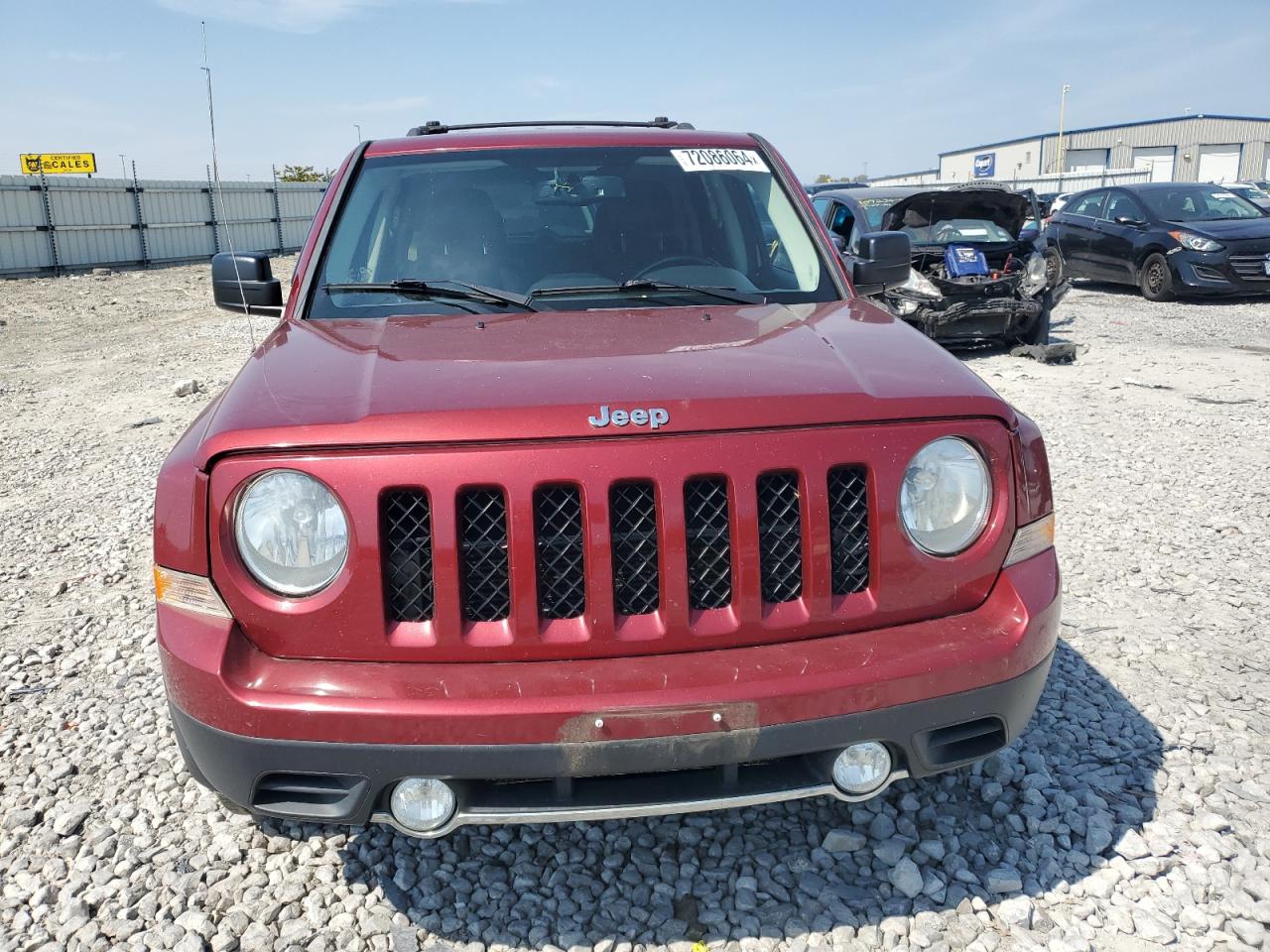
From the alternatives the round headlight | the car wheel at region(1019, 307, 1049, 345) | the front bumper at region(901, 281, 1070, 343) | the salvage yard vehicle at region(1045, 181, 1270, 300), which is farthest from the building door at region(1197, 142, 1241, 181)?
the round headlight

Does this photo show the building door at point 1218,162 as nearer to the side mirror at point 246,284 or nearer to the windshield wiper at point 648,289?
the windshield wiper at point 648,289

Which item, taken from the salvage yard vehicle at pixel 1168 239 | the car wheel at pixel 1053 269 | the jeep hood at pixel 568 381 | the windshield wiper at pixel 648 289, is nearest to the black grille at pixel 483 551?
the jeep hood at pixel 568 381

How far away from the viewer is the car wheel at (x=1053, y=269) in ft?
32.9

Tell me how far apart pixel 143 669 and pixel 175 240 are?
82.4 ft

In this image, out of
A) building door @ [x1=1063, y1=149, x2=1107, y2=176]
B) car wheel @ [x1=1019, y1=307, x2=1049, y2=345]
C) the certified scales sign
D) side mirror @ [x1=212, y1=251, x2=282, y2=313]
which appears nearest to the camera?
side mirror @ [x1=212, y1=251, x2=282, y2=313]

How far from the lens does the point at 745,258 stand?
328cm

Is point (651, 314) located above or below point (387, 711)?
above

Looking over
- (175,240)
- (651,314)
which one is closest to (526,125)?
(651,314)

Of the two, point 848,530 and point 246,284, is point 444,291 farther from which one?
point 848,530

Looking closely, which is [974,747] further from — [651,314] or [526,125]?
[526,125]

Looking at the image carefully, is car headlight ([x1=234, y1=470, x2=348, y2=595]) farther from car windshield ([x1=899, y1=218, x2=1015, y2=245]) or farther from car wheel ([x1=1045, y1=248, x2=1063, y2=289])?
car wheel ([x1=1045, y1=248, x2=1063, y2=289])

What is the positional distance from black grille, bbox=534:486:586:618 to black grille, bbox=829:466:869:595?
1.71 feet

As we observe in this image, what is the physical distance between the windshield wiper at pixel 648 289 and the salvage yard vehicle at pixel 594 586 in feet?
2.47

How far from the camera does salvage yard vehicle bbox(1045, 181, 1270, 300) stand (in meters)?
12.9
